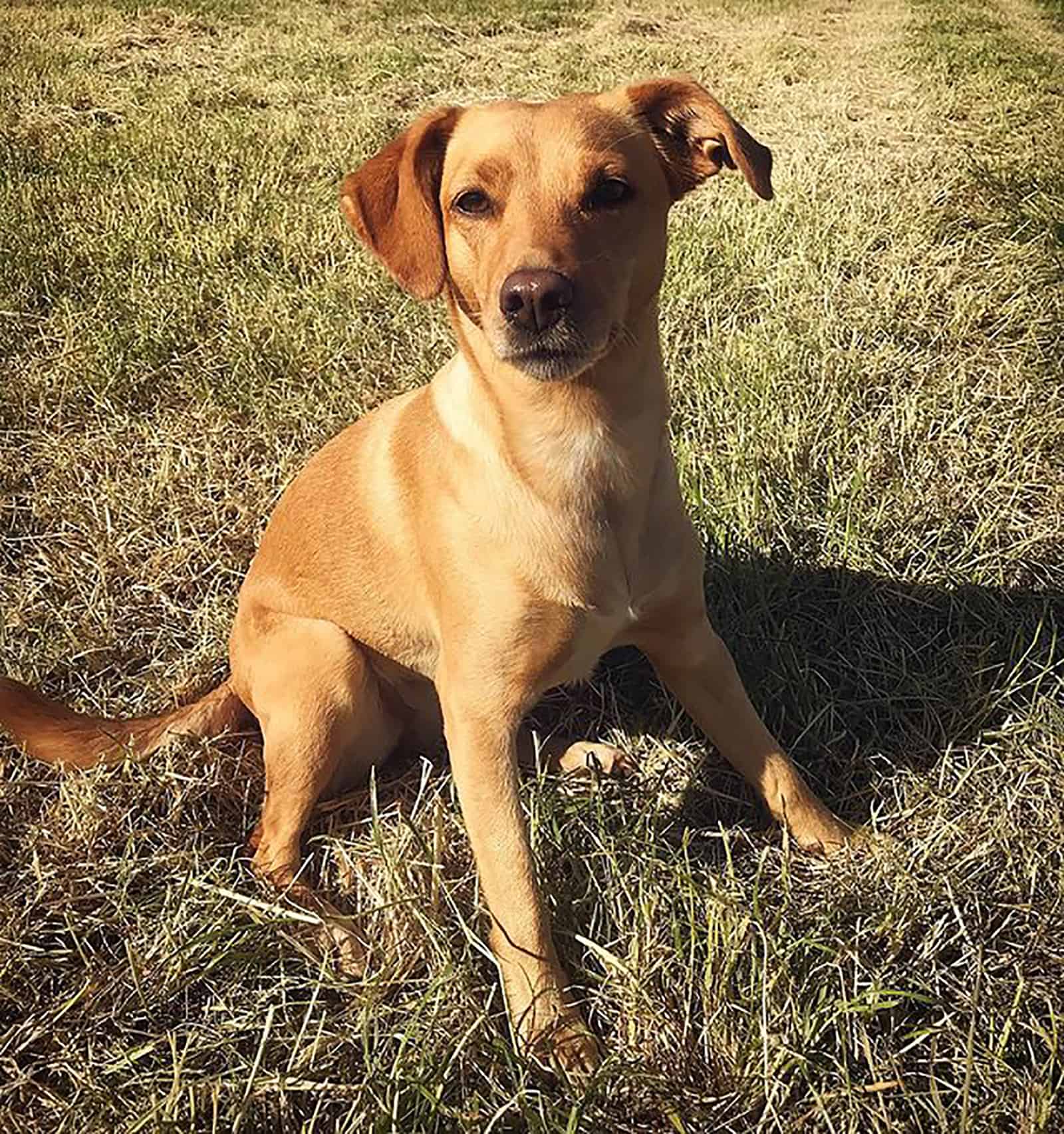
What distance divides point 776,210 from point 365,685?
13.1 ft

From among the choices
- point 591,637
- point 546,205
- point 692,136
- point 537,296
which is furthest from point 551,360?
point 692,136

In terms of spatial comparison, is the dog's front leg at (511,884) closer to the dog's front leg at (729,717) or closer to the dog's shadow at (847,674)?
the dog's front leg at (729,717)

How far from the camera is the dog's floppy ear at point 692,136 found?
210 centimetres

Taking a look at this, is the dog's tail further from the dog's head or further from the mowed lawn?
the dog's head

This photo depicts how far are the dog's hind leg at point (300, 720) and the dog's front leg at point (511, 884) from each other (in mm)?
386

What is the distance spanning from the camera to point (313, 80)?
8508mm

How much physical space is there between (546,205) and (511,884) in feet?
4.24

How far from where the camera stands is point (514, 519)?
2119 millimetres

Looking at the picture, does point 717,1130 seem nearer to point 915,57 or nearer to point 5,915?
point 5,915

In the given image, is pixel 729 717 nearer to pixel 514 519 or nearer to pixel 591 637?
pixel 591 637

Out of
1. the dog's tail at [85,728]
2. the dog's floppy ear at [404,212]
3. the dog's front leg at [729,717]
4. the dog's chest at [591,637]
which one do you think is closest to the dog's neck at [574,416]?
the dog's floppy ear at [404,212]

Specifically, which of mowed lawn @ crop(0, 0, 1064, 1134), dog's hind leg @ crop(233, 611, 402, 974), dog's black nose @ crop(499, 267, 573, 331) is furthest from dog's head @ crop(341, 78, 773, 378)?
mowed lawn @ crop(0, 0, 1064, 1134)

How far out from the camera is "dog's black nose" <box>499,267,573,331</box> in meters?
1.85

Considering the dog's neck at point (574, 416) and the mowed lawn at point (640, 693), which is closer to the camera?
the mowed lawn at point (640, 693)
